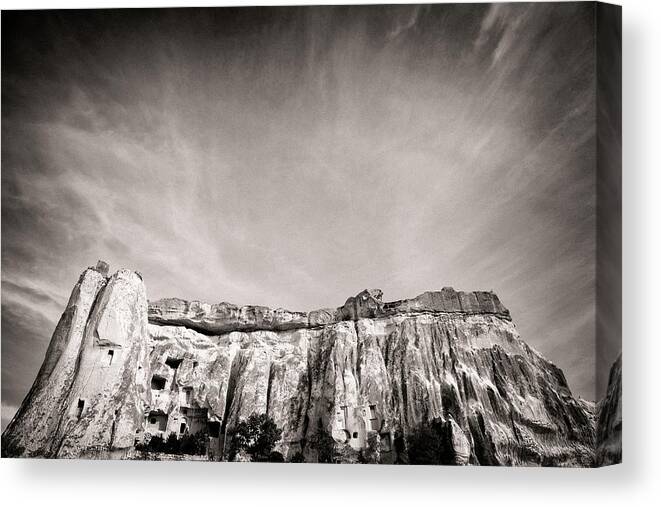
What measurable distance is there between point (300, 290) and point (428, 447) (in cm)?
461

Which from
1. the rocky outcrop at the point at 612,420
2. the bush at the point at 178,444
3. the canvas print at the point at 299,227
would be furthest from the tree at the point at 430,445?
the bush at the point at 178,444

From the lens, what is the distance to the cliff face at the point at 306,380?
20.5 meters

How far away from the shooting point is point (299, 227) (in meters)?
22.2

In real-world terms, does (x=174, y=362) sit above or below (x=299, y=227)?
below

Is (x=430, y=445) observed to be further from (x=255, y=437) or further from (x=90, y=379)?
(x=90, y=379)

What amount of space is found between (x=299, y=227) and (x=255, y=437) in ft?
16.1

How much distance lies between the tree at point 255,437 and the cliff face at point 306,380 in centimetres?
19

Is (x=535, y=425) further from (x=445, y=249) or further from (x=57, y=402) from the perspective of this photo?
(x=57, y=402)

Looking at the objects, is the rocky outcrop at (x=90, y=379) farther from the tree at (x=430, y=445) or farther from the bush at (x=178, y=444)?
the tree at (x=430, y=445)

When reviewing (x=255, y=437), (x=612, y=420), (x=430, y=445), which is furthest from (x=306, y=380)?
(x=612, y=420)

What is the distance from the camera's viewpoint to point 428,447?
67.4 feet

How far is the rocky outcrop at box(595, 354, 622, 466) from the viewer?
1989 cm

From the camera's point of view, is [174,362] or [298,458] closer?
[298,458]

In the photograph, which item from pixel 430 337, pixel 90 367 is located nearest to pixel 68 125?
pixel 90 367
